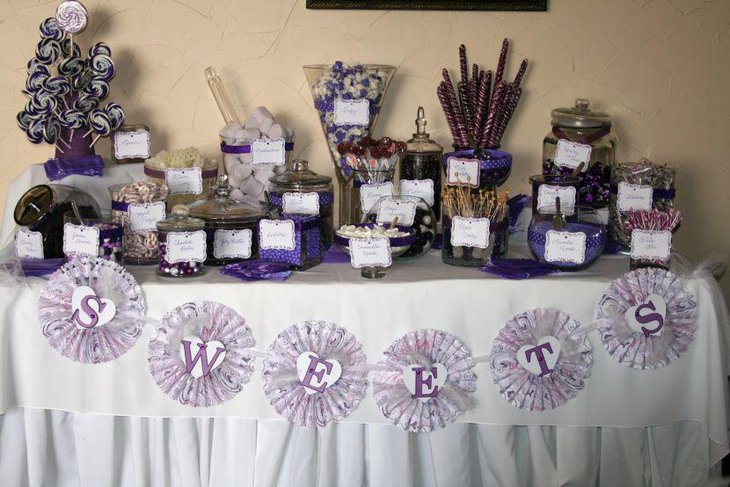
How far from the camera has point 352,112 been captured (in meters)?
2.41

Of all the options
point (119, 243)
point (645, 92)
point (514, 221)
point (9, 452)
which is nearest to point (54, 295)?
point (119, 243)

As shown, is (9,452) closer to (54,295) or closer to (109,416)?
(109,416)

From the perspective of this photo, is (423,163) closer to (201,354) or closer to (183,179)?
(183,179)

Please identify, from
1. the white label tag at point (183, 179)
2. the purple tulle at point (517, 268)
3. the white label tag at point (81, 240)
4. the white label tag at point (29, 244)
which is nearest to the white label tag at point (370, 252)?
the purple tulle at point (517, 268)

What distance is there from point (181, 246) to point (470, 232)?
711 mm

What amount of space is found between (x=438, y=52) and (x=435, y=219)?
1.93 feet

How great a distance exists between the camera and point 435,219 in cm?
236

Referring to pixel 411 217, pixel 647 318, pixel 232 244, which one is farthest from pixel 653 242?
pixel 232 244

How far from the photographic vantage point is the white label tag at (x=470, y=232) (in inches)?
84.7

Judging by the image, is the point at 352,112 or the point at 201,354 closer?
the point at 201,354

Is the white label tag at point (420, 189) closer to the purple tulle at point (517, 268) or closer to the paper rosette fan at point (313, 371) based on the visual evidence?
the purple tulle at point (517, 268)

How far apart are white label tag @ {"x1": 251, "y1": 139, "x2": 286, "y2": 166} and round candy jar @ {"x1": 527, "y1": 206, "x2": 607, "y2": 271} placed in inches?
27.6

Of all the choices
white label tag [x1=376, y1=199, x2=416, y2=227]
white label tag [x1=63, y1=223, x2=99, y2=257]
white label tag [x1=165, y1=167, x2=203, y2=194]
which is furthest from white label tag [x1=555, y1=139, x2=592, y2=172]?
white label tag [x1=63, y1=223, x2=99, y2=257]

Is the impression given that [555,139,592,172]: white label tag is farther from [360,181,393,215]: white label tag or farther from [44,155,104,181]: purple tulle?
[44,155,104,181]: purple tulle
